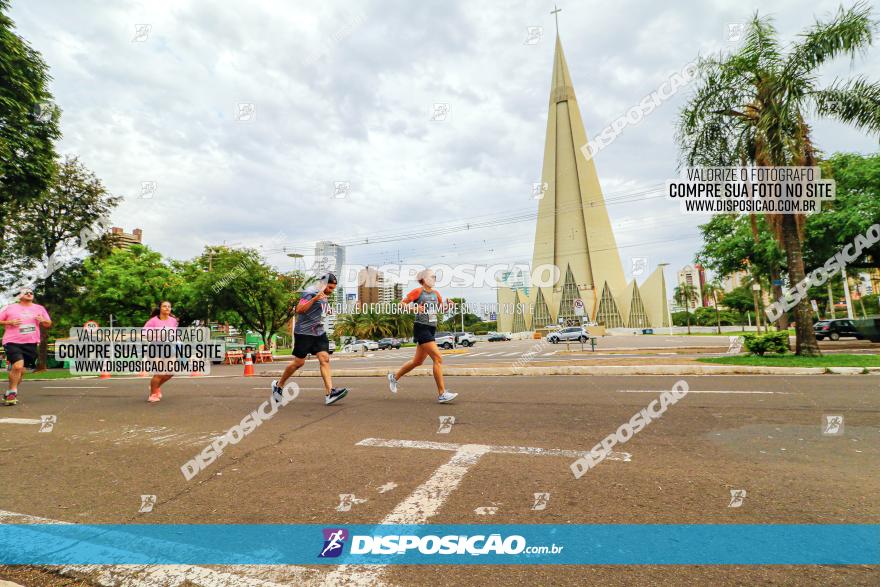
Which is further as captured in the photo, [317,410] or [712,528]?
[317,410]

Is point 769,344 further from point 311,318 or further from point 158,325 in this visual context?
point 158,325

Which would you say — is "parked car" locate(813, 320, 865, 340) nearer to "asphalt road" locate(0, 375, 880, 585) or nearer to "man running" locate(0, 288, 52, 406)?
"asphalt road" locate(0, 375, 880, 585)

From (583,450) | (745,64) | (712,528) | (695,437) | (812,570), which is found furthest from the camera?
(745,64)

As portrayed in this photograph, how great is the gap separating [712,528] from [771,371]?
9.65 m

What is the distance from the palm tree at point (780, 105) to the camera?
11.5 m

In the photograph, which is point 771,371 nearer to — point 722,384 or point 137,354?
point 722,384

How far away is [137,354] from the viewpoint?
466 inches

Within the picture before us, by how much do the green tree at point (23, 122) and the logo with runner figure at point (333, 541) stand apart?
1342 centimetres

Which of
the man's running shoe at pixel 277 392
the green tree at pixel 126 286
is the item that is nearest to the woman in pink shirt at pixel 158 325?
the man's running shoe at pixel 277 392

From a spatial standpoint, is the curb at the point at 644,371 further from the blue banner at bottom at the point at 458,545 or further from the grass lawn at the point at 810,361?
the blue banner at bottom at the point at 458,545

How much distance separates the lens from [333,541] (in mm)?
2236

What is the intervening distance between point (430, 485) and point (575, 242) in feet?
284

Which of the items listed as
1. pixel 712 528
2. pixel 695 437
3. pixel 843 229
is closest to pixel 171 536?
pixel 712 528

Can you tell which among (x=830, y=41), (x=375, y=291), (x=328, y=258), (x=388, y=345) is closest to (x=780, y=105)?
(x=830, y=41)
